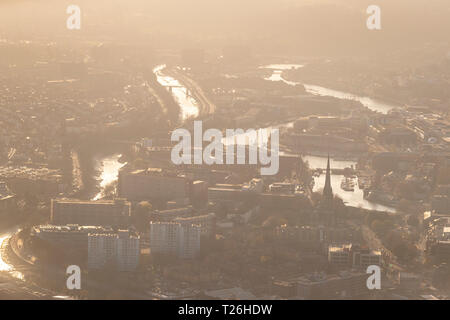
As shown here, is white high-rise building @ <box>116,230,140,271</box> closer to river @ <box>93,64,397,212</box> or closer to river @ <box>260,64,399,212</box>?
river @ <box>93,64,397,212</box>

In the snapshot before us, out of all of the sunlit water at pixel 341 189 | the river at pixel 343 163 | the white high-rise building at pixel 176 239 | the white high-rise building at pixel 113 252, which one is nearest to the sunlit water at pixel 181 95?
the river at pixel 343 163

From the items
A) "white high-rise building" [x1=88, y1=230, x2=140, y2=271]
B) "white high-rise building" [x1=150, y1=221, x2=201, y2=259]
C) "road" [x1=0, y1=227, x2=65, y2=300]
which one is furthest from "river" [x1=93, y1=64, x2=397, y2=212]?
"road" [x1=0, y1=227, x2=65, y2=300]

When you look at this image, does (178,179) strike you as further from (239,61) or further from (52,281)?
(239,61)

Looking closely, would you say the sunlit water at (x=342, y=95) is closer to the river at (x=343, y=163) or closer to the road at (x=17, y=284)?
the river at (x=343, y=163)

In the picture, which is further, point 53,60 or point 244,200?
point 53,60

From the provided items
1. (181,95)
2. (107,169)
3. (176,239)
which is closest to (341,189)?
(107,169)
